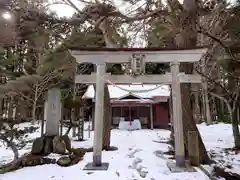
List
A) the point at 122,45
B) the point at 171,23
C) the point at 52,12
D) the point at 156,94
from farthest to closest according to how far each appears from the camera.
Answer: the point at 156,94, the point at 122,45, the point at 52,12, the point at 171,23

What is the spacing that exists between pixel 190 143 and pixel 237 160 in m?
2.59

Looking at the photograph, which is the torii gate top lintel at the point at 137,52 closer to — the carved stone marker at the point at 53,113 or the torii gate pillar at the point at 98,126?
the torii gate pillar at the point at 98,126

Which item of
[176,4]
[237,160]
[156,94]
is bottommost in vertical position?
[237,160]

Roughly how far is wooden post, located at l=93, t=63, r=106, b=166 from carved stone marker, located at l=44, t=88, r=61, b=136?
93.7 inches

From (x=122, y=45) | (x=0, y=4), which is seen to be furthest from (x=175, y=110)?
(x=0, y=4)

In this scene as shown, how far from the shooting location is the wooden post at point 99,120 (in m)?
5.53

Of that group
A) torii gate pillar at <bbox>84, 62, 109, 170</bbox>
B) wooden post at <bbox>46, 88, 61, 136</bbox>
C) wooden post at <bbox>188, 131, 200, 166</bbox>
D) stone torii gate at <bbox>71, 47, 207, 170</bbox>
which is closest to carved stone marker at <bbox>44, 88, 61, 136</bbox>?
wooden post at <bbox>46, 88, 61, 136</bbox>

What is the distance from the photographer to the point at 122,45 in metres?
8.70

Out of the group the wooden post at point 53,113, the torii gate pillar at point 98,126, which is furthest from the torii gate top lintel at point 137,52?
the wooden post at point 53,113

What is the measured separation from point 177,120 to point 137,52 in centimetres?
201

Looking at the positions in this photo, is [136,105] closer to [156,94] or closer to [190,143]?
[156,94]

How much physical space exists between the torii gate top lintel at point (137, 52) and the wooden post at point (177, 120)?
261 mm

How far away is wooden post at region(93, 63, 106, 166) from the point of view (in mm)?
5527

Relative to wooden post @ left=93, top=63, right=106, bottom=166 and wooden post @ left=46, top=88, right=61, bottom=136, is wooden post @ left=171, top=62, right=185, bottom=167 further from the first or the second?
wooden post @ left=46, top=88, right=61, bottom=136
